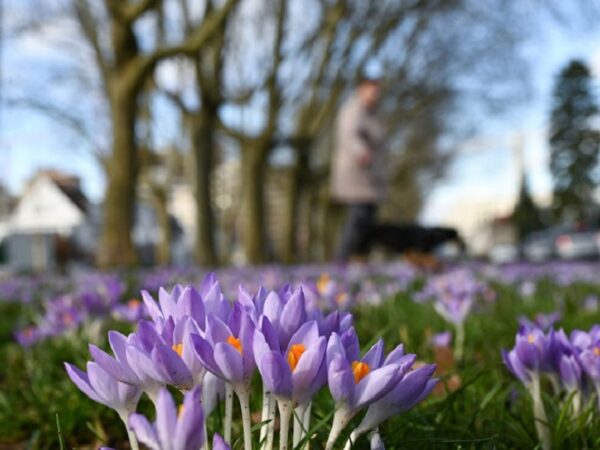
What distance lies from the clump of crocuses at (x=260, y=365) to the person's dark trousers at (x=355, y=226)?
8267 mm

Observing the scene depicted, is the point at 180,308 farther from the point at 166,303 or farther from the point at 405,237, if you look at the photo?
the point at 405,237

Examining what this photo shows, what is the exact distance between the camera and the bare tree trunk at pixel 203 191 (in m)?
13.8

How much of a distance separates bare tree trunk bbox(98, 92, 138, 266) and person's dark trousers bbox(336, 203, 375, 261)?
125 inches

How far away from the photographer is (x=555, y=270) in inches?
295

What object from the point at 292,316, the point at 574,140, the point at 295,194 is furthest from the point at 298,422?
the point at 574,140

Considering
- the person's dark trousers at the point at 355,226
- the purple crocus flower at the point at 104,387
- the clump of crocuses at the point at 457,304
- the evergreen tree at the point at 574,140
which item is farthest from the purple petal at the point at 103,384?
the evergreen tree at the point at 574,140

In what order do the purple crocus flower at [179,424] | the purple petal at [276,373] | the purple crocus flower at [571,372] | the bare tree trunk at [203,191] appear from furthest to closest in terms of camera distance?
the bare tree trunk at [203,191] → the purple crocus flower at [571,372] → the purple petal at [276,373] → the purple crocus flower at [179,424]

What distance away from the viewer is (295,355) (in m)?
0.93

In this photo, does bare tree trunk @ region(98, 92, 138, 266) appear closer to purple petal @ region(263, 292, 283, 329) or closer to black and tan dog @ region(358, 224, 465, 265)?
black and tan dog @ region(358, 224, 465, 265)

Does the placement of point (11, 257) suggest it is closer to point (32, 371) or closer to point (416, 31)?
point (416, 31)

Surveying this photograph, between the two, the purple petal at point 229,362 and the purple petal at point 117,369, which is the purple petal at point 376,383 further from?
the purple petal at point 117,369

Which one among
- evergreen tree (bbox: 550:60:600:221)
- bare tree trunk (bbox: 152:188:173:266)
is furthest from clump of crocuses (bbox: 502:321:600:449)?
evergreen tree (bbox: 550:60:600:221)

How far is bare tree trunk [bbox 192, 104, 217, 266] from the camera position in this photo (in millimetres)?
13797

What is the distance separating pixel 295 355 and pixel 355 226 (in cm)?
858
